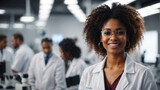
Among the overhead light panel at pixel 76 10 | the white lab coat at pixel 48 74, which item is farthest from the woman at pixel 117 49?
the overhead light panel at pixel 76 10

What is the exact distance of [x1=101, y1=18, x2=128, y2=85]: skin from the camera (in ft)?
4.70

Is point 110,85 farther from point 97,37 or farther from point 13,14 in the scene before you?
point 13,14

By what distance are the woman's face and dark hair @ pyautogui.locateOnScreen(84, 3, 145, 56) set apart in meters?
0.05

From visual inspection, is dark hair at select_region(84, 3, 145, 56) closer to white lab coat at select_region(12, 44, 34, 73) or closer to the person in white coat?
the person in white coat

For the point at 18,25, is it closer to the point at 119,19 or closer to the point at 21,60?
the point at 21,60

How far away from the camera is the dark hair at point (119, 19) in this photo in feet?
5.01

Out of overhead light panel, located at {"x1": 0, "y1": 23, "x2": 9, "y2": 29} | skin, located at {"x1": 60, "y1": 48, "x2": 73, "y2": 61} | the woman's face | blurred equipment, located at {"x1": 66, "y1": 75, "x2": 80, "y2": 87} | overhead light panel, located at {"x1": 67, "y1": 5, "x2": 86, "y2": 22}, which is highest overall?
overhead light panel, located at {"x1": 67, "y1": 5, "x2": 86, "y2": 22}

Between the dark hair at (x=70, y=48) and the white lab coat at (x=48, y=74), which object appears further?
the dark hair at (x=70, y=48)

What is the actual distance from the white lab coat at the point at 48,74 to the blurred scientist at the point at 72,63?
0.17 meters

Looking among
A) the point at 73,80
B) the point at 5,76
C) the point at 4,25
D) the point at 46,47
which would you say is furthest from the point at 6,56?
the point at 4,25

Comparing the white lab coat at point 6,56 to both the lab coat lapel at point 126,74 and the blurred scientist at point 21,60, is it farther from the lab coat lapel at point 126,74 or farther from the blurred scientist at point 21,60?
the lab coat lapel at point 126,74

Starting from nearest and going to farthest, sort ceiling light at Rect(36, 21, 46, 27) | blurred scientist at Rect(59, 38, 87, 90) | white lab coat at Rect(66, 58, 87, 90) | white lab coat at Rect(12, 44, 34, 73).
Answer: blurred scientist at Rect(59, 38, 87, 90)
white lab coat at Rect(66, 58, 87, 90)
white lab coat at Rect(12, 44, 34, 73)
ceiling light at Rect(36, 21, 46, 27)

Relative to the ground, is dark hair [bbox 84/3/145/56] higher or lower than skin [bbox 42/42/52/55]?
higher

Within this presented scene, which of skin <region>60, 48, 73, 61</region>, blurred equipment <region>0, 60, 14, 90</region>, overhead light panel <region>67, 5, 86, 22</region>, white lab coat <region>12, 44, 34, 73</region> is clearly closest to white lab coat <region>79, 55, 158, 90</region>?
skin <region>60, 48, 73, 61</region>
